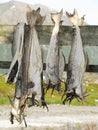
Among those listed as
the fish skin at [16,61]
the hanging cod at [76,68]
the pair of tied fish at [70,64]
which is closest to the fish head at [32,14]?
the fish skin at [16,61]

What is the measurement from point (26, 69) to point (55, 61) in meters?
0.29

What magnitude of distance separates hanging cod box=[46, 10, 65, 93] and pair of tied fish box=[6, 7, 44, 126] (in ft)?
0.52

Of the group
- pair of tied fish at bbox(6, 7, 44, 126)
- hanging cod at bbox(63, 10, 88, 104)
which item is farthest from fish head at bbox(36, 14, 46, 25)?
hanging cod at bbox(63, 10, 88, 104)

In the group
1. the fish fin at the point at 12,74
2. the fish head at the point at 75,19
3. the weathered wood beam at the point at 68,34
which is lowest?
the fish fin at the point at 12,74

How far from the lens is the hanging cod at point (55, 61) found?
3.88 meters

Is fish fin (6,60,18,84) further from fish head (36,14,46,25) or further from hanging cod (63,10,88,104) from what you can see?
hanging cod (63,10,88,104)

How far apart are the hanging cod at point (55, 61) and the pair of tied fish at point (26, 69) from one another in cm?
16

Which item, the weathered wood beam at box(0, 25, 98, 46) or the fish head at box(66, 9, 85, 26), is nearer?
the fish head at box(66, 9, 85, 26)

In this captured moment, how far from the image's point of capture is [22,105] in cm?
374

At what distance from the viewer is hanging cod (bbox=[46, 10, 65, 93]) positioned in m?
3.88

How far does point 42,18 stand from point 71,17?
0.24m

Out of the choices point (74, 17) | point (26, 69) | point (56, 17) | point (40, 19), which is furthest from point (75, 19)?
point (26, 69)

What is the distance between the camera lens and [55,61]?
12.9ft

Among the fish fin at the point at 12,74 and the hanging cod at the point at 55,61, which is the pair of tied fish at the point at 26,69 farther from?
the hanging cod at the point at 55,61
